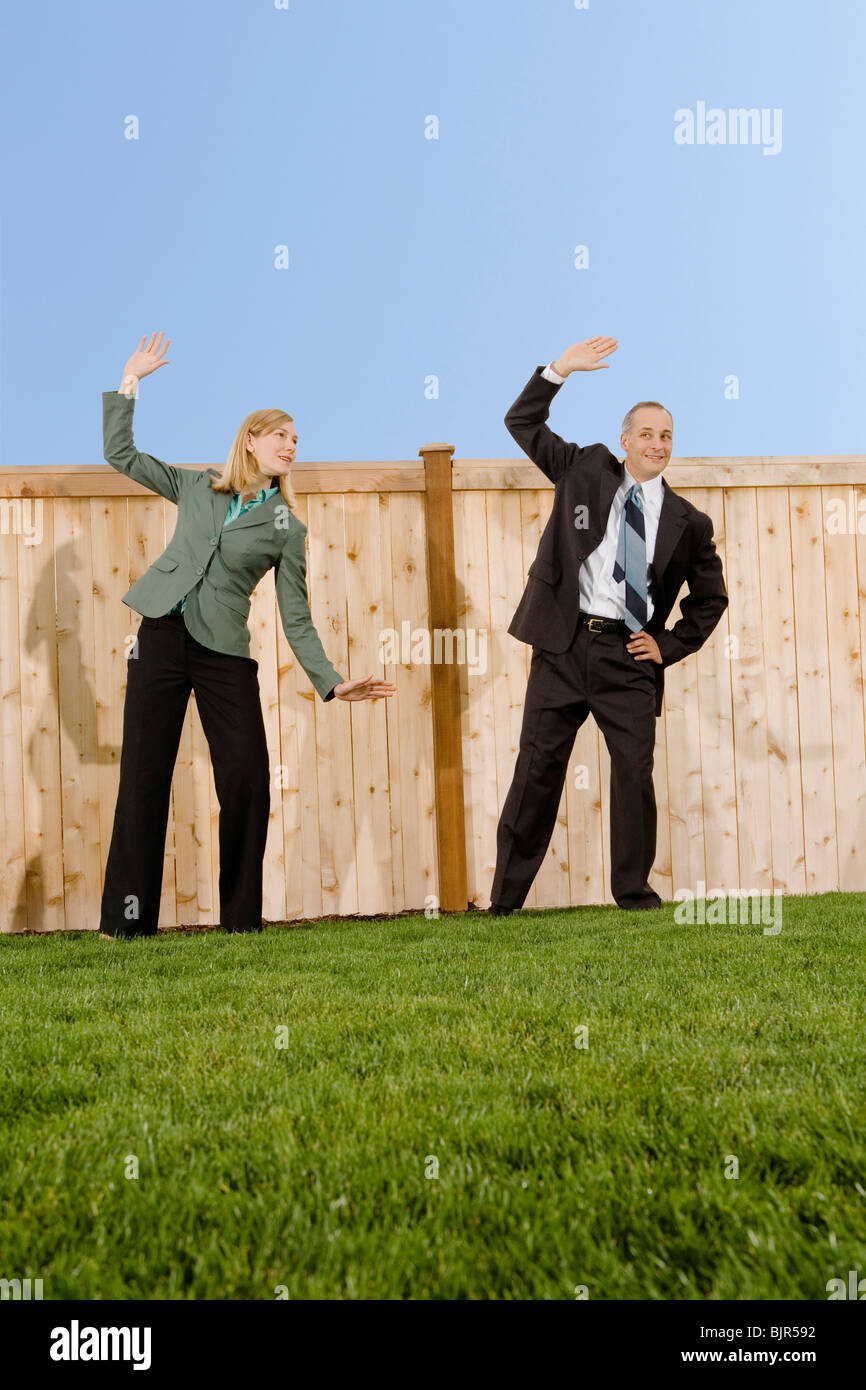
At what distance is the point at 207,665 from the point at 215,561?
1.37ft

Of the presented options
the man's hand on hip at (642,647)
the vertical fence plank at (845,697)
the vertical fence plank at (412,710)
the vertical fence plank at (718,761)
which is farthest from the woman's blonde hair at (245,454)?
the vertical fence plank at (845,697)

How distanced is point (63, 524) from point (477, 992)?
358cm

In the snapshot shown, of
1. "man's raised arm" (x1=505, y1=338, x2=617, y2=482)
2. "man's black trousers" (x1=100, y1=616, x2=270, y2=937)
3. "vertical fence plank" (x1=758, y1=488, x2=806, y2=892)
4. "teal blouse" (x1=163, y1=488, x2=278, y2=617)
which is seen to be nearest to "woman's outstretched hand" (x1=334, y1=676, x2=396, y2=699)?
"man's black trousers" (x1=100, y1=616, x2=270, y2=937)

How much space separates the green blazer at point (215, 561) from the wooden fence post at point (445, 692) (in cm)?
103

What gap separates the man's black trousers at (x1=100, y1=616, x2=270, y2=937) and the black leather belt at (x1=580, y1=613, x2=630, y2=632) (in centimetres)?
141

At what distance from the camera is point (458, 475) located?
209 inches

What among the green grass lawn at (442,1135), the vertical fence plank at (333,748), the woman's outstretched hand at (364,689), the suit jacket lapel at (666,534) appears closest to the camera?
the green grass lawn at (442,1135)

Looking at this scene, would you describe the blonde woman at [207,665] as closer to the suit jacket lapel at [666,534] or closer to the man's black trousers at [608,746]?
the man's black trousers at [608,746]

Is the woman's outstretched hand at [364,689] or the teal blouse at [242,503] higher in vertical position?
the teal blouse at [242,503]

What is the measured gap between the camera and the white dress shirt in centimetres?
440

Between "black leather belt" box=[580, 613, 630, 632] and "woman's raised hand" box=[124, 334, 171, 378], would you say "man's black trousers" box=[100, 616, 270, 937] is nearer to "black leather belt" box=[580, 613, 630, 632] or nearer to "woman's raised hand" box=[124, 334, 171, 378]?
"woman's raised hand" box=[124, 334, 171, 378]

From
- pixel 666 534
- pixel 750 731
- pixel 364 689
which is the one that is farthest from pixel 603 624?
pixel 750 731

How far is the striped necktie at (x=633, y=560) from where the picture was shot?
4.40m
